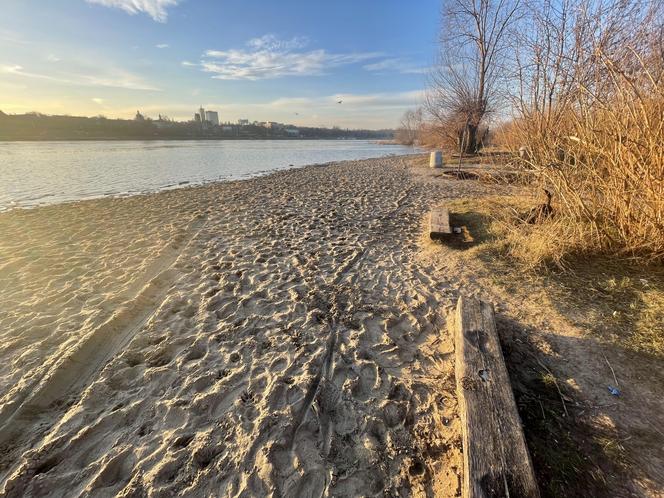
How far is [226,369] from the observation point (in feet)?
9.75

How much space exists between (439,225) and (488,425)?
4619mm

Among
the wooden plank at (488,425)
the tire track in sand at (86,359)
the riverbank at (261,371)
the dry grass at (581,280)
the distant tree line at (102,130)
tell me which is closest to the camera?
the wooden plank at (488,425)

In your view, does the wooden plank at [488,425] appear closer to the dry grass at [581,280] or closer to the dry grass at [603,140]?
the dry grass at [581,280]

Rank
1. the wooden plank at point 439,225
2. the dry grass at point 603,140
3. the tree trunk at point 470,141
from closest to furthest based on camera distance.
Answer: the dry grass at point 603,140
the wooden plank at point 439,225
the tree trunk at point 470,141

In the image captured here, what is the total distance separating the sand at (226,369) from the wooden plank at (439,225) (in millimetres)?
428

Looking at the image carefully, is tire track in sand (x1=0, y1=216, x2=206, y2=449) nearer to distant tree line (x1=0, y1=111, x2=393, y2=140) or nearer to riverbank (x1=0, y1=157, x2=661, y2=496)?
riverbank (x1=0, y1=157, x2=661, y2=496)

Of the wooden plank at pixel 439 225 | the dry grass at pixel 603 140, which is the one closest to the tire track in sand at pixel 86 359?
the wooden plank at pixel 439 225

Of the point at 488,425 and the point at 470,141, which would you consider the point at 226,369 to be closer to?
the point at 488,425

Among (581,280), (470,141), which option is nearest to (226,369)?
(581,280)

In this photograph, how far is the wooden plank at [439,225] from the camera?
595cm

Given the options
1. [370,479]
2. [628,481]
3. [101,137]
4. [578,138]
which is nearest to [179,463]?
[370,479]

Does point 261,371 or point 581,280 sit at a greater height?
point 581,280

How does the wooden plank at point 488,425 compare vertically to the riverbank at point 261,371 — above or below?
above

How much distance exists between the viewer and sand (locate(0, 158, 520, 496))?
2.10 metres
